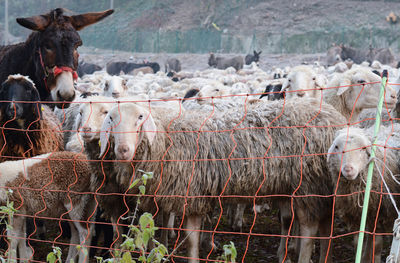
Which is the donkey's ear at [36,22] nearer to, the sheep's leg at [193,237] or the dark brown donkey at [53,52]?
the dark brown donkey at [53,52]

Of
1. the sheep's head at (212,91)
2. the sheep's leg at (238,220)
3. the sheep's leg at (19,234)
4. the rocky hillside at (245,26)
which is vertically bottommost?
the sheep's leg at (238,220)

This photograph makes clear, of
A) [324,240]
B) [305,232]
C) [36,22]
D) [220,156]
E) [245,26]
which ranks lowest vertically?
[324,240]

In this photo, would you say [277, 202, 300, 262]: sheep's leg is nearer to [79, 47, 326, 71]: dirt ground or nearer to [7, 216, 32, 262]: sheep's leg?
[7, 216, 32, 262]: sheep's leg

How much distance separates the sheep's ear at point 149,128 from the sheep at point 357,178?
56.6 inches

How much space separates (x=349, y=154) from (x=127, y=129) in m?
1.76

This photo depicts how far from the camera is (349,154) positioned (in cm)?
445

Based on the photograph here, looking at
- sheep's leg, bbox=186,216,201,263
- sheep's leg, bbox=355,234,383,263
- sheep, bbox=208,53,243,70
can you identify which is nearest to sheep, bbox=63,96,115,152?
A: sheep's leg, bbox=186,216,201,263

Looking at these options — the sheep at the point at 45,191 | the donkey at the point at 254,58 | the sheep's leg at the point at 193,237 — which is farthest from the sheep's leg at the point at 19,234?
the donkey at the point at 254,58

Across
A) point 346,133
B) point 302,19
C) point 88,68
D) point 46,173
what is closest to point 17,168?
point 46,173

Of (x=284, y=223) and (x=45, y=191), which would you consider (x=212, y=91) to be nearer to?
(x=284, y=223)

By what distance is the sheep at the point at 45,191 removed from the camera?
5.20 metres

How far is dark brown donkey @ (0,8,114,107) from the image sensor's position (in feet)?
18.1

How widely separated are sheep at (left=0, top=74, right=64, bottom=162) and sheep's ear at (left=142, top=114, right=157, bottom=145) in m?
1.35

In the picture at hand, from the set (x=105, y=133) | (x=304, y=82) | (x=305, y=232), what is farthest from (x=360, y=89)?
(x=105, y=133)
